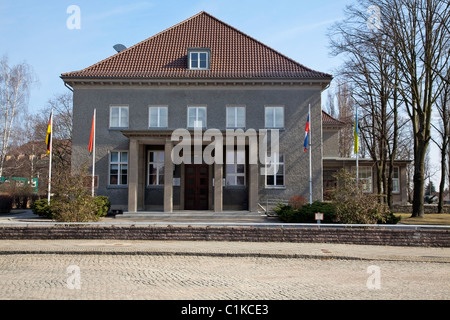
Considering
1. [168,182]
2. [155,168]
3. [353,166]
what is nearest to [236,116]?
[155,168]

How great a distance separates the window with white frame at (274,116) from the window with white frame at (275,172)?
1.92 meters

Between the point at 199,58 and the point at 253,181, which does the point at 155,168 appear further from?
the point at 199,58

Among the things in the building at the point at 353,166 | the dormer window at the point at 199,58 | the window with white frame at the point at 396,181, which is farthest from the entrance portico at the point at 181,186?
the window with white frame at the point at 396,181

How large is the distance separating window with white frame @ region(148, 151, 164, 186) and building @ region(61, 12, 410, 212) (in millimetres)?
64

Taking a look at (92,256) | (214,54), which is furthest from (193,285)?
(214,54)

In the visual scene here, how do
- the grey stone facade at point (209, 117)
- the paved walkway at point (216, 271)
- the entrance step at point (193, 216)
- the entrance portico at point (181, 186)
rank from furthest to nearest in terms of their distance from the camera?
the grey stone facade at point (209, 117) → the entrance portico at point (181, 186) → the entrance step at point (193, 216) → the paved walkway at point (216, 271)

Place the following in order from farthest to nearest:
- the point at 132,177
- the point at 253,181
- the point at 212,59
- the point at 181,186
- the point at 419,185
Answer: the point at 212,59
the point at 181,186
the point at 419,185
the point at 132,177
the point at 253,181

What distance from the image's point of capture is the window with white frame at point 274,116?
28250mm

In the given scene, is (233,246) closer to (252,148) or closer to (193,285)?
(193,285)

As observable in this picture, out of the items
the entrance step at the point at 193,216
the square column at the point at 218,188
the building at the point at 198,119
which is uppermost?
the building at the point at 198,119

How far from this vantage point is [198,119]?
28.1 metres

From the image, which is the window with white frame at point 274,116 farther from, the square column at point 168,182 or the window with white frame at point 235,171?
the square column at point 168,182

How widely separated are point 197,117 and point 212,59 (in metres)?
4.18

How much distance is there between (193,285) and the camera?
8836mm
